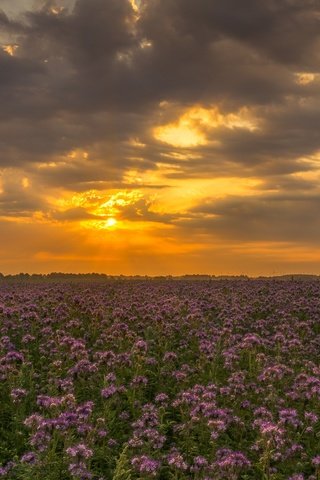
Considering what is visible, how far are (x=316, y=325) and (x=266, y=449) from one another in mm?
11233

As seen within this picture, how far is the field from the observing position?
27.3 ft

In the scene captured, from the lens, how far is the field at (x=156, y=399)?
8.34 meters

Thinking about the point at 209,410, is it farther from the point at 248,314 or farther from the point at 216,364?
the point at 248,314

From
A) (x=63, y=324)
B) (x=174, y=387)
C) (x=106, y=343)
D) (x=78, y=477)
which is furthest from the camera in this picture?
(x=63, y=324)

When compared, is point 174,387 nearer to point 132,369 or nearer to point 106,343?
point 132,369

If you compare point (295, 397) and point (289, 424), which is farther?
point (295, 397)

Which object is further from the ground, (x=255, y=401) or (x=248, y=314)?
(x=248, y=314)

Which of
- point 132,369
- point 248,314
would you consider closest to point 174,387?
point 132,369

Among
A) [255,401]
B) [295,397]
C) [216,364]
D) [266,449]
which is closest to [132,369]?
[216,364]

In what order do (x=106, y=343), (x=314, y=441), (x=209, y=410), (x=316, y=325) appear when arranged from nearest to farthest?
(x=209, y=410) < (x=314, y=441) < (x=106, y=343) < (x=316, y=325)

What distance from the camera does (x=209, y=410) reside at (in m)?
9.27

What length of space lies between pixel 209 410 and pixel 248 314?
10449mm

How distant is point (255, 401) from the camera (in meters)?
11.4

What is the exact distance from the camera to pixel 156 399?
1110 centimetres
